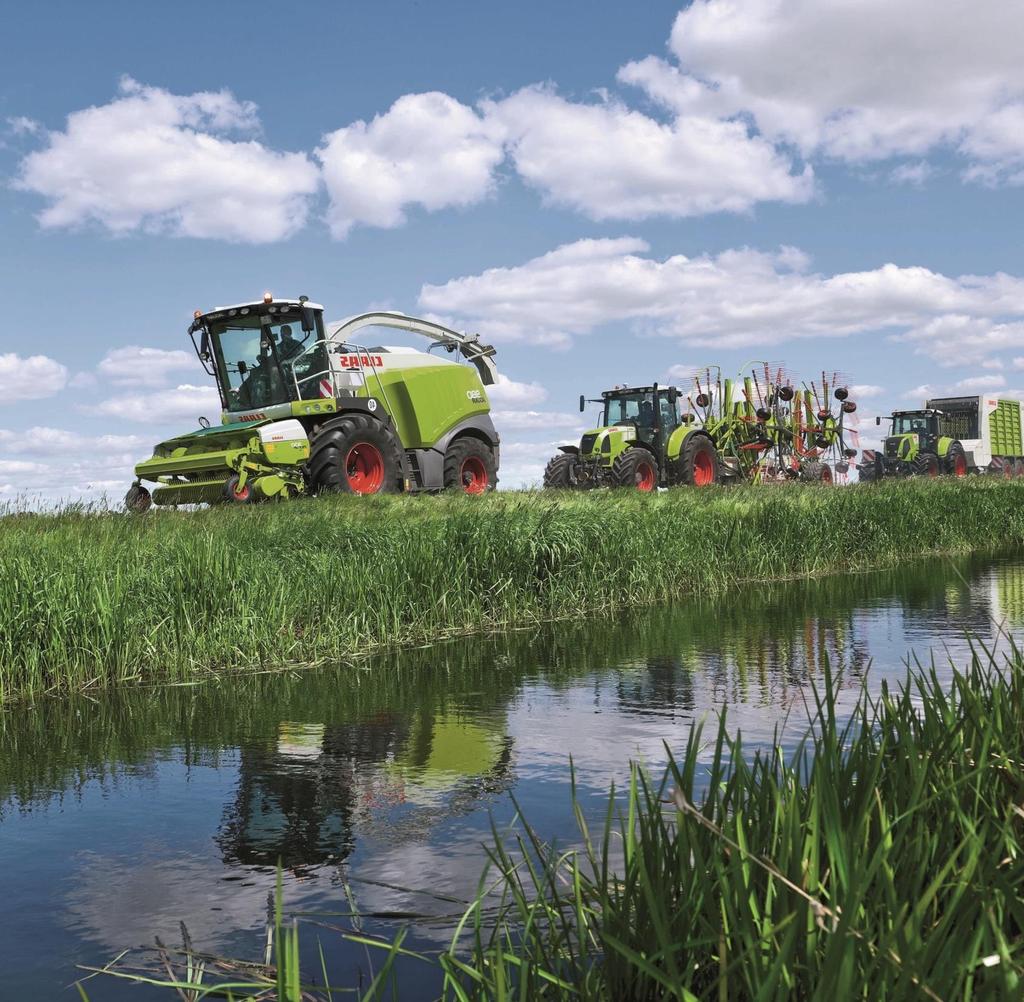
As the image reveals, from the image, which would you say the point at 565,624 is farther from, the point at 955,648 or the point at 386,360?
the point at 386,360

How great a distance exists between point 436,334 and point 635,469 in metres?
5.60

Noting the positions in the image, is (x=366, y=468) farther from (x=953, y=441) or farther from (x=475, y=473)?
(x=953, y=441)

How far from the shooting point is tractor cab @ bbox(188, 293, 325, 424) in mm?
17766

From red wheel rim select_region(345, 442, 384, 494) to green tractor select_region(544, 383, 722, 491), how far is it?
7522 millimetres

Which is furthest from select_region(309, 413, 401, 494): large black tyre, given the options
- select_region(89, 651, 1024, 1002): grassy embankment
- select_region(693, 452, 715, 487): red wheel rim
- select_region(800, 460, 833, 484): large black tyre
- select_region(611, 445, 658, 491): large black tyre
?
select_region(800, 460, 833, 484): large black tyre

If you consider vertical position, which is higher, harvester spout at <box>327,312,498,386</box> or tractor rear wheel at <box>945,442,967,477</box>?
harvester spout at <box>327,312,498,386</box>

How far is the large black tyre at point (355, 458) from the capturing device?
1691cm

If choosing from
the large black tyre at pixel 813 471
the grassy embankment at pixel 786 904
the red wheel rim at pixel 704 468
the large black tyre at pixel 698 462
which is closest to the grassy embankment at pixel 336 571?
the grassy embankment at pixel 786 904

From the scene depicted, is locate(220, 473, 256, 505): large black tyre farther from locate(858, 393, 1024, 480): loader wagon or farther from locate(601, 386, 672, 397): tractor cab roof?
locate(858, 393, 1024, 480): loader wagon

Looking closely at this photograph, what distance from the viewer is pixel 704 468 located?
2675 centimetres

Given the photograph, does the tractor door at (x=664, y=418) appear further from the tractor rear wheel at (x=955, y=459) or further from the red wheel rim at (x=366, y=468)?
A: the tractor rear wheel at (x=955, y=459)

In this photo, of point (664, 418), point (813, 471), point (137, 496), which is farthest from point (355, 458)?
point (813, 471)

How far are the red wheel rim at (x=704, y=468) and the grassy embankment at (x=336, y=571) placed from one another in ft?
28.7

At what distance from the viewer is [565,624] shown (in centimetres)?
1214
